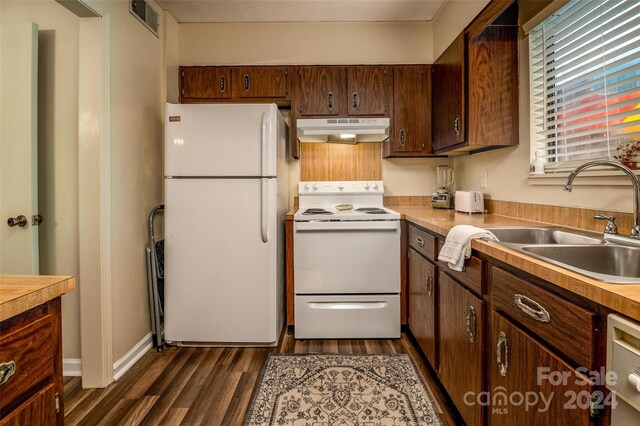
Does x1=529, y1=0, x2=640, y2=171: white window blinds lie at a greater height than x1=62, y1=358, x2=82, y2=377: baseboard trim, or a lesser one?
greater

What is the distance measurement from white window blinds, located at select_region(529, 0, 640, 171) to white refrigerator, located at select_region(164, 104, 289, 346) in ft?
5.27

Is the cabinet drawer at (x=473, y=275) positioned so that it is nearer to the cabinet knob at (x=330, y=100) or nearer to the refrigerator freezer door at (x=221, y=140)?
the refrigerator freezer door at (x=221, y=140)

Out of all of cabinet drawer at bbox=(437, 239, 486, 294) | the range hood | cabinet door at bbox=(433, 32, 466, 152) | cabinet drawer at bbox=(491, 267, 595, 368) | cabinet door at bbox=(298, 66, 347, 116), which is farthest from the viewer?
cabinet door at bbox=(298, 66, 347, 116)

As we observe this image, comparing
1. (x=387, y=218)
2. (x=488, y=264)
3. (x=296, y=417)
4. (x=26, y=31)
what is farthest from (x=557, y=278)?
(x=26, y=31)

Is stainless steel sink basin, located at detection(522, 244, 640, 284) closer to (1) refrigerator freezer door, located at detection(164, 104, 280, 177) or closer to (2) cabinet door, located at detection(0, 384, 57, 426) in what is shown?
(2) cabinet door, located at detection(0, 384, 57, 426)

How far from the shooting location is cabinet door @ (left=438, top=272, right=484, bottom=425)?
132 cm

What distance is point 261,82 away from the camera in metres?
2.85

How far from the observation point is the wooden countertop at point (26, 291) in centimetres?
69

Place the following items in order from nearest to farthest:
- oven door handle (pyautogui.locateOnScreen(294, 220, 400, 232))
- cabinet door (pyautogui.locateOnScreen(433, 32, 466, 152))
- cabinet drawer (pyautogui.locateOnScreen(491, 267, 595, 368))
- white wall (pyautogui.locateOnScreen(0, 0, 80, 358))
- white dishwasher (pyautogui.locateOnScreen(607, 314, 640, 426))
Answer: white dishwasher (pyautogui.locateOnScreen(607, 314, 640, 426)) < cabinet drawer (pyautogui.locateOnScreen(491, 267, 595, 368)) < white wall (pyautogui.locateOnScreen(0, 0, 80, 358)) < cabinet door (pyautogui.locateOnScreen(433, 32, 466, 152)) < oven door handle (pyautogui.locateOnScreen(294, 220, 400, 232))

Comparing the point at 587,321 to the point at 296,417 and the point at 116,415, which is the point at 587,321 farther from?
the point at 116,415

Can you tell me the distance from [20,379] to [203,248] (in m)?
1.60

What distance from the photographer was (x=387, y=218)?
2408 mm

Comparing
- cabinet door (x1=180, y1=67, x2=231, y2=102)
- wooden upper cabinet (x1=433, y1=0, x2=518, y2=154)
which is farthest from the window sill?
cabinet door (x1=180, y1=67, x2=231, y2=102)

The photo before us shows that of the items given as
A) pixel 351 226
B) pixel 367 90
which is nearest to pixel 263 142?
pixel 351 226
